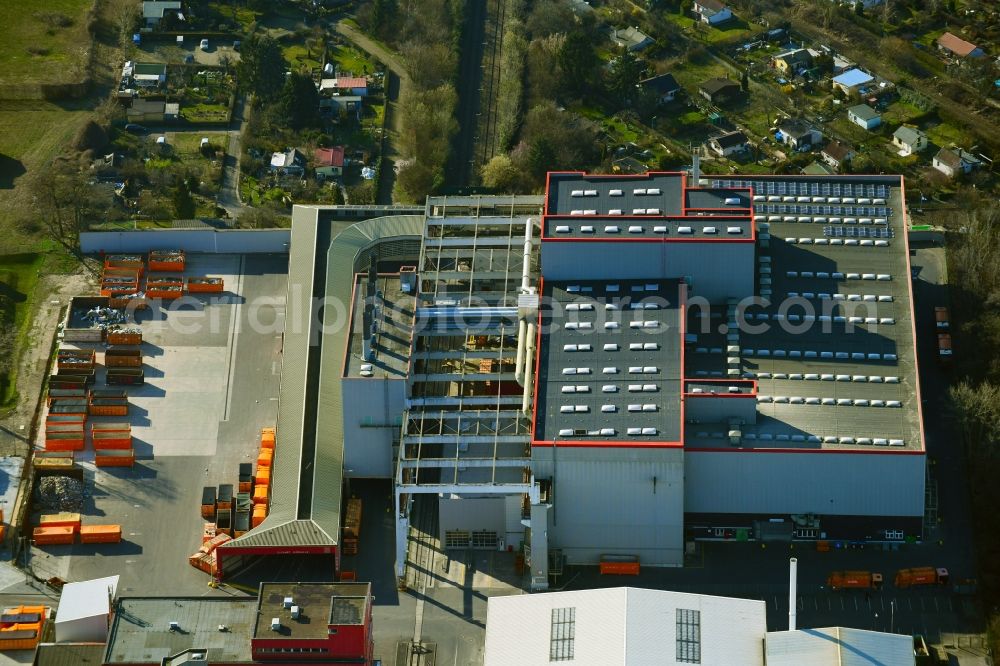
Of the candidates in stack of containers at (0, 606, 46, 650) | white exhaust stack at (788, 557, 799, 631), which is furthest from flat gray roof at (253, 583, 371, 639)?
white exhaust stack at (788, 557, 799, 631)

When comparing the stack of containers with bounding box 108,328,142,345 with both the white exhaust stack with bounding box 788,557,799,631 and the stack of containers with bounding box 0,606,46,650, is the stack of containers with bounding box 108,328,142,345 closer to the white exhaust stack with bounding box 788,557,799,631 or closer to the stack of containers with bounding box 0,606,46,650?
the stack of containers with bounding box 0,606,46,650

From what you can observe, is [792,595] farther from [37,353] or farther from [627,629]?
[37,353]

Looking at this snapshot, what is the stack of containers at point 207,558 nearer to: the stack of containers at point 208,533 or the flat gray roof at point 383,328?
the stack of containers at point 208,533

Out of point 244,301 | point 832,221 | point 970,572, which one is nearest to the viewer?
point 970,572

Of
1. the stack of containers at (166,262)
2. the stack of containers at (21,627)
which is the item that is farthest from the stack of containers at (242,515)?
the stack of containers at (166,262)

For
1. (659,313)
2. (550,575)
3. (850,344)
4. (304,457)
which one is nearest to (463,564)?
(550,575)

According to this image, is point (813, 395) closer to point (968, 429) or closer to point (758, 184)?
point (968, 429)
